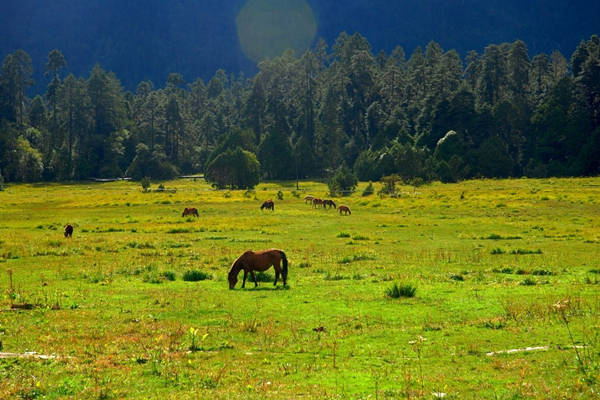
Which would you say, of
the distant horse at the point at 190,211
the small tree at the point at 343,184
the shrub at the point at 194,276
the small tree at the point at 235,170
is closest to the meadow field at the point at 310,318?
the shrub at the point at 194,276

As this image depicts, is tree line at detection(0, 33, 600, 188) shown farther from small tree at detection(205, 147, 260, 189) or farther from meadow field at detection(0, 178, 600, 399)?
meadow field at detection(0, 178, 600, 399)

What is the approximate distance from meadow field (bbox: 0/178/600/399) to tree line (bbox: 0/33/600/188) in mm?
81156

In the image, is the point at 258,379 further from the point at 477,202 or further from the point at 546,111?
the point at 546,111

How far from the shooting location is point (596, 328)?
14.5 metres

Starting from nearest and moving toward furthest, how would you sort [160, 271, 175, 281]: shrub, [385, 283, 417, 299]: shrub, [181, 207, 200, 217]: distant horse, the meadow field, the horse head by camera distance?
the meadow field, [385, 283, 417, 299]: shrub, the horse head, [160, 271, 175, 281]: shrub, [181, 207, 200, 217]: distant horse

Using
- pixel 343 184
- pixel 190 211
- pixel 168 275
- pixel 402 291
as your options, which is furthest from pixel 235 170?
pixel 402 291

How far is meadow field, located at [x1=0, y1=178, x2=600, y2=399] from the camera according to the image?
11.6 meters

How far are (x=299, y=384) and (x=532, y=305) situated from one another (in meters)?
9.63

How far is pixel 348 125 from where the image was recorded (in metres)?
179

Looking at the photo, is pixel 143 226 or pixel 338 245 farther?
pixel 143 226

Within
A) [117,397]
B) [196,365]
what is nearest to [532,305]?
[196,365]

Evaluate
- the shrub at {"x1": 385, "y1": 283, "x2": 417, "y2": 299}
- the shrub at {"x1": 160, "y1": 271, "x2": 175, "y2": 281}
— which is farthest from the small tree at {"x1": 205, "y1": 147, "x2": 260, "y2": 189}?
the shrub at {"x1": 385, "y1": 283, "x2": 417, "y2": 299}

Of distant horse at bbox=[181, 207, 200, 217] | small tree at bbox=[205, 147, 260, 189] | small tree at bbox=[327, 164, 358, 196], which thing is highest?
small tree at bbox=[205, 147, 260, 189]

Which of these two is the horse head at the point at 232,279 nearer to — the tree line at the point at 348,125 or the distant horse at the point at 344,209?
the distant horse at the point at 344,209
